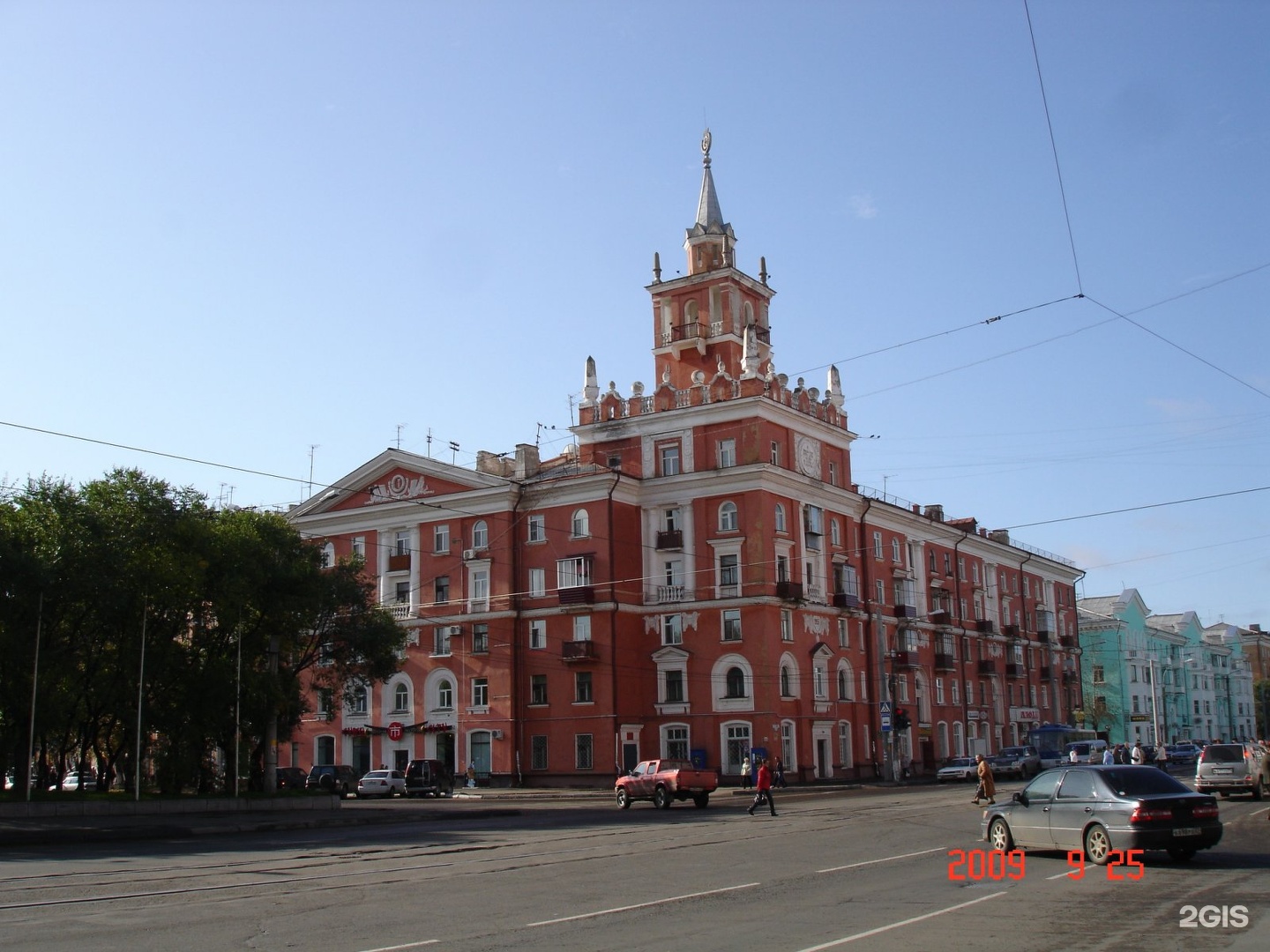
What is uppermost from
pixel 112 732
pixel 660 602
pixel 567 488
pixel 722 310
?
pixel 722 310

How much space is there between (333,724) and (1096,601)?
255 feet

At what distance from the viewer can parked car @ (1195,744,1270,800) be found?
117 feet

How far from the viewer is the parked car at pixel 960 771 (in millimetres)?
59781

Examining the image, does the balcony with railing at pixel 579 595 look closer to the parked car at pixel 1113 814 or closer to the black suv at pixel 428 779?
the black suv at pixel 428 779

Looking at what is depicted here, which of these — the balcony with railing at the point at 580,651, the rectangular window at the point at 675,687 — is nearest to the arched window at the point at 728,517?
the rectangular window at the point at 675,687

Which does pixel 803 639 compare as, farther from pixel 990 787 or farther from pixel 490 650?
pixel 990 787

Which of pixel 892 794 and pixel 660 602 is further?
pixel 660 602

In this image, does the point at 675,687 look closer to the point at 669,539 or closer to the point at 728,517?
the point at 669,539

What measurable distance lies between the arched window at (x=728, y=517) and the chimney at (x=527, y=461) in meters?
11.0

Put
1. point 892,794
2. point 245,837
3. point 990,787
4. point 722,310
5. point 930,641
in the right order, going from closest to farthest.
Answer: point 245,837, point 990,787, point 892,794, point 722,310, point 930,641

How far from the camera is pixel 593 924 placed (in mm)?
12977

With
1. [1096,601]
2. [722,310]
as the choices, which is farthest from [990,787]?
[1096,601]

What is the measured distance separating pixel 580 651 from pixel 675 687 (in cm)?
510
